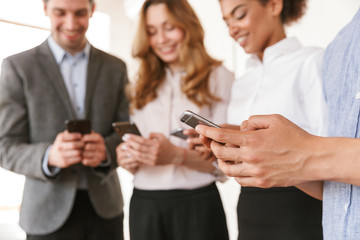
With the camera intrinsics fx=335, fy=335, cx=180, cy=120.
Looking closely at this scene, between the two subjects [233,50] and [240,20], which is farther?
[233,50]

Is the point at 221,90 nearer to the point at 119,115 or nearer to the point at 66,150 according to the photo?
the point at 119,115

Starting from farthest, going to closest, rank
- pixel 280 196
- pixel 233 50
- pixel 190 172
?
1. pixel 233 50
2. pixel 190 172
3. pixel 280 196

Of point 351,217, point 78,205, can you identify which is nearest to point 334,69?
point 351,217

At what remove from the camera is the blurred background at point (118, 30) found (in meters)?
0.55

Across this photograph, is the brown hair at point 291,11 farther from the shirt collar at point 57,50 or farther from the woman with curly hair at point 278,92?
the shirt collar at point 57,50

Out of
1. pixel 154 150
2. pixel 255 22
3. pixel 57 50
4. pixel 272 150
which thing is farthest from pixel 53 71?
pixel 272 150

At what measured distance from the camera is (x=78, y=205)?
0.67 metres

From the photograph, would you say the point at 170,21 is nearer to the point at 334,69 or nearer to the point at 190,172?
the point at 190,172

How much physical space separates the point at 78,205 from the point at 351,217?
51cm

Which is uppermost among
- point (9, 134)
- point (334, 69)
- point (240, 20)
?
point (240, 20)

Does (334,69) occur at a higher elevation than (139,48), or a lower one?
lower

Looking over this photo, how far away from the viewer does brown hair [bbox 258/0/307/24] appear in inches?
22.2

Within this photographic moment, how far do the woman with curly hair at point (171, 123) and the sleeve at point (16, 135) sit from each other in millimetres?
169

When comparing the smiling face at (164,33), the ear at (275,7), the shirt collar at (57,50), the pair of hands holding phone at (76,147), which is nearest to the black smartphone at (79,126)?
the pair of hands holding phone at (76,147)
